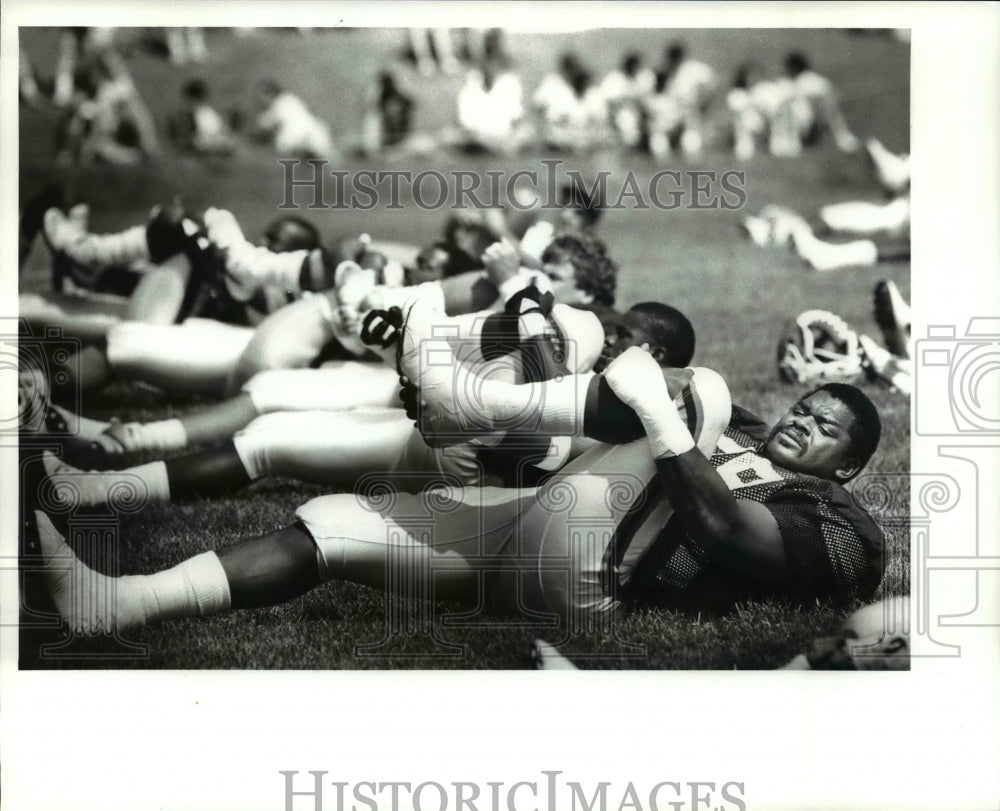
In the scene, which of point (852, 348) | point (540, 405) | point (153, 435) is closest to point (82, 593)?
point (153, 435)

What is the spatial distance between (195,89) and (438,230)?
838 mm

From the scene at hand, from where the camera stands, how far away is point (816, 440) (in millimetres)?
3719

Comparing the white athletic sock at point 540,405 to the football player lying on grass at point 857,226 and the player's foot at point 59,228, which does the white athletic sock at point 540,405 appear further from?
the player's foot at point 59,228

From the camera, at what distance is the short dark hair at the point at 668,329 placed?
3711 millimetres

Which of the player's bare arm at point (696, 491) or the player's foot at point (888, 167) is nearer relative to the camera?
the player's bare arm at point (696, 491)

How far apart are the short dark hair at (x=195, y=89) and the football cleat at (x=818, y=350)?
1.88 metres

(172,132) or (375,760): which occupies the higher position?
(172,132)

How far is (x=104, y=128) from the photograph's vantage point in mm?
3756

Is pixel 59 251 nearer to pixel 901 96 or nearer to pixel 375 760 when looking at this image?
pixel 375 760

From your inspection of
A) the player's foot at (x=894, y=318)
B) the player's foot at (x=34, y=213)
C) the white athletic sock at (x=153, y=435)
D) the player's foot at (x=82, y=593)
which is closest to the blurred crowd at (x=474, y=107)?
the player's foot at (x=34, y=213)

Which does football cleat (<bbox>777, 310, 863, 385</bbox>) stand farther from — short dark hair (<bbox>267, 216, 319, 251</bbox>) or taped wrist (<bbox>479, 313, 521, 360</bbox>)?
short dark hair (<bbox>267, 216, 319, 251</bbox>)

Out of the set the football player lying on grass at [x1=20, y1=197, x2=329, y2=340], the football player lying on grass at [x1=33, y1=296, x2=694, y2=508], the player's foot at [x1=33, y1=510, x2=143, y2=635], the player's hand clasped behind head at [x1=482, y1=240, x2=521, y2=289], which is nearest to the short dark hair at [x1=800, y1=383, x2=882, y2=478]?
the football player lying on grass at [x1=33, y1=296, x2=694, y2=508]

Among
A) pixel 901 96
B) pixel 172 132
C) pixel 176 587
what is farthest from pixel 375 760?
pixel 901 96

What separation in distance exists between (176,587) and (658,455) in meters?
1.46
